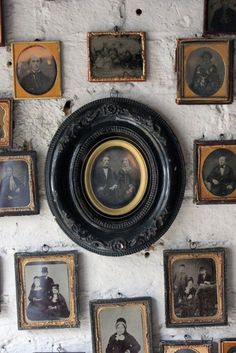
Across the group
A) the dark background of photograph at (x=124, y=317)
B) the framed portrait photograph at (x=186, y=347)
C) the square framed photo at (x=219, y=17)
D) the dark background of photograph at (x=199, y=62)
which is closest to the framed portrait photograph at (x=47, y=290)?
the dark background of photograph at (x=124, y=317)

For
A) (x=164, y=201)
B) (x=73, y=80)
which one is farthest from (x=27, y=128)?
(x=164, y=201)

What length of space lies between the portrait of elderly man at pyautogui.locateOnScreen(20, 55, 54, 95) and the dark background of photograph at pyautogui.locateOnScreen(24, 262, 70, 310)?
639mm

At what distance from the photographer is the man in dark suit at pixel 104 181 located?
1.99 metres

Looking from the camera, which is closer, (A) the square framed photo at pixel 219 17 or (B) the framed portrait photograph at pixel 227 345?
(A) the square framed photo at pixel 219 17

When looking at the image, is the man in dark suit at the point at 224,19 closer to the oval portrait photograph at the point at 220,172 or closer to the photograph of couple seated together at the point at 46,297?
the oval portrait photograph at the point at 220,172

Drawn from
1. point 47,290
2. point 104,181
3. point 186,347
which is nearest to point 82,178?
point 104,181

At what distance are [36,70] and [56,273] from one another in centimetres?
75

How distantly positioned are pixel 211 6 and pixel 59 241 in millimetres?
1022

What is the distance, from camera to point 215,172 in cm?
198

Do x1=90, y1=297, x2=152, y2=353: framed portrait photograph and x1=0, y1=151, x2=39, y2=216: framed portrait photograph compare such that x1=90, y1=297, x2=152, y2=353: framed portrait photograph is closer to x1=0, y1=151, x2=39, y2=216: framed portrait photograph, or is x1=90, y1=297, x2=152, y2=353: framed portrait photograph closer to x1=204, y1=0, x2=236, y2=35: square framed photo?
x1=0, y1=151, x2=39, y2=216: framed portrait photograph

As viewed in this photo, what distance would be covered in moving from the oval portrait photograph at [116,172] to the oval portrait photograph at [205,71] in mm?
321

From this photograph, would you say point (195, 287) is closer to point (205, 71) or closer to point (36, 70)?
point (205, 71)

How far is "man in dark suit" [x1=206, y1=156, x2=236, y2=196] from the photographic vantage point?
6.50 ft

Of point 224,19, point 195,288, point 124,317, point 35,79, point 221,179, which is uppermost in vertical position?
point 224,19
